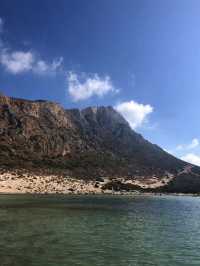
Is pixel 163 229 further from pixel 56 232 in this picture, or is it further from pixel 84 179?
pixel 84 179

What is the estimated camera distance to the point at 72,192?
144 meters

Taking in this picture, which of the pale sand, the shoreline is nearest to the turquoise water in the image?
the shoreline

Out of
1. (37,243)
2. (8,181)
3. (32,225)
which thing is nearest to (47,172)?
(8,181)

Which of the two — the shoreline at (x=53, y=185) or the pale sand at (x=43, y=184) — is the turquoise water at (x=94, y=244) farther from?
the pale sand at (x=43, y=184)

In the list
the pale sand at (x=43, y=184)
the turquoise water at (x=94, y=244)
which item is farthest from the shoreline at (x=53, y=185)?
the turquoise water at (x=94, y=244)

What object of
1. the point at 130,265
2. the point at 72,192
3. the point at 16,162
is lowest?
the point at 130,265

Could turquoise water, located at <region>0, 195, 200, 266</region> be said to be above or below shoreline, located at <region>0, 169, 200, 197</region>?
below

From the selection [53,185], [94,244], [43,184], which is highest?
[43,184]

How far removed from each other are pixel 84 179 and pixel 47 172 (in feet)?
54.9

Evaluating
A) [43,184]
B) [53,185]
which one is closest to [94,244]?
[43,184]

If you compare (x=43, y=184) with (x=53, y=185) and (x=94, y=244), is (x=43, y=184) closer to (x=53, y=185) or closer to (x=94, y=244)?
(x=53, y=185)

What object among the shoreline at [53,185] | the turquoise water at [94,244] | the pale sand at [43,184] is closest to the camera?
the turquoise water at [94,244]

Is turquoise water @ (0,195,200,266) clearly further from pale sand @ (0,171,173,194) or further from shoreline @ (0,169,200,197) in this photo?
pale sand @ (0,171,173,194)

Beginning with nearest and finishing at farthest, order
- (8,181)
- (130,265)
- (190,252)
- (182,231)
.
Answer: (130,265) → (190,252) → (182,231) → (8,181)
